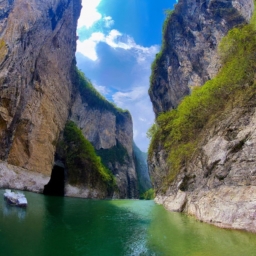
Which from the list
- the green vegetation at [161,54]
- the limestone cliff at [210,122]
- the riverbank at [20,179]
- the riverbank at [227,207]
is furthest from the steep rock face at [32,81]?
the riverbank at [227,207]

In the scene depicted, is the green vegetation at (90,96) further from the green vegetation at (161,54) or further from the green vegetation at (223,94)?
the green vegetation at (223,94)

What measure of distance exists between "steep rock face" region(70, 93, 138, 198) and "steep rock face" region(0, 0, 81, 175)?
24.3 m

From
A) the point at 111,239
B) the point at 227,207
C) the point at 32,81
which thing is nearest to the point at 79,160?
the point at 32,81

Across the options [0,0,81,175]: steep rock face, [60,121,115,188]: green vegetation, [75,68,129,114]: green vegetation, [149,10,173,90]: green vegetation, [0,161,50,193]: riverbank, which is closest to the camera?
[0,161,50,193]: riverbank

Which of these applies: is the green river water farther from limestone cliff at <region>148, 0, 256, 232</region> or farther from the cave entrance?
the cave entrance

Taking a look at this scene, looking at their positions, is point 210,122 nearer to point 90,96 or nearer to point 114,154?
point 90,96

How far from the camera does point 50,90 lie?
43906 mm

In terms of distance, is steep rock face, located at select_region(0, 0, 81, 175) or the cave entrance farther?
the cave entrance

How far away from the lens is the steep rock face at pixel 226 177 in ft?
49.0

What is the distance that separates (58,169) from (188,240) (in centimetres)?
3887

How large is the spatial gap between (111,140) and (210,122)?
201ft

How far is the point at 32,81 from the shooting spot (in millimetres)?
39875

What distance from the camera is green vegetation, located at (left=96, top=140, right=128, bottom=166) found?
263 ft

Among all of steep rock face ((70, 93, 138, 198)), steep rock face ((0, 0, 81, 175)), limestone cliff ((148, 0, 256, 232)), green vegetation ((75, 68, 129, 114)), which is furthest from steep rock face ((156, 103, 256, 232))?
green vegetation ((75, 68, 129, 114))
